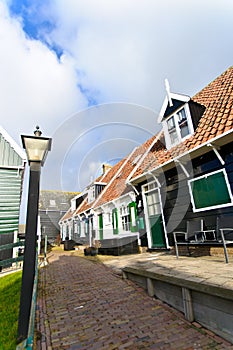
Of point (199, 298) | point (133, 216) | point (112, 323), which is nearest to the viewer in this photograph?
point (199, 298)

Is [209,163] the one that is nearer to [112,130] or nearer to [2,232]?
[112,130]

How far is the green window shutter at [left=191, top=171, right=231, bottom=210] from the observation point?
20.5 feet

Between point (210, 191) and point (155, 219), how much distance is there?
327 cm

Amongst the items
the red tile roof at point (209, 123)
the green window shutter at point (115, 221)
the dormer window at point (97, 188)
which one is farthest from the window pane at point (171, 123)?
the dormer window at point (97, 188)

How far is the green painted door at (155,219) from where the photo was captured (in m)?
8.78

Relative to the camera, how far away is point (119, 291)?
473 centimetres

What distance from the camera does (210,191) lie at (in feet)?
21.8

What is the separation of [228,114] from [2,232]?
1119 centimetres

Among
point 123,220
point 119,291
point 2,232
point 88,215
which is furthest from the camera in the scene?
point 88,215

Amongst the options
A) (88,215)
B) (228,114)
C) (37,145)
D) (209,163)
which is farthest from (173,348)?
(88,215)

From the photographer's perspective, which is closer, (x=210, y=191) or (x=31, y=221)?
(x=31, y=221)

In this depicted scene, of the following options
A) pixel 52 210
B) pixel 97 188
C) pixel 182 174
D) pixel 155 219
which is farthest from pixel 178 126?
pixel 52 210

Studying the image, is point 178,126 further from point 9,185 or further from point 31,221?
point 9,185

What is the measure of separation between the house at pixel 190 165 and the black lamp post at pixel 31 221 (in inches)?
202
